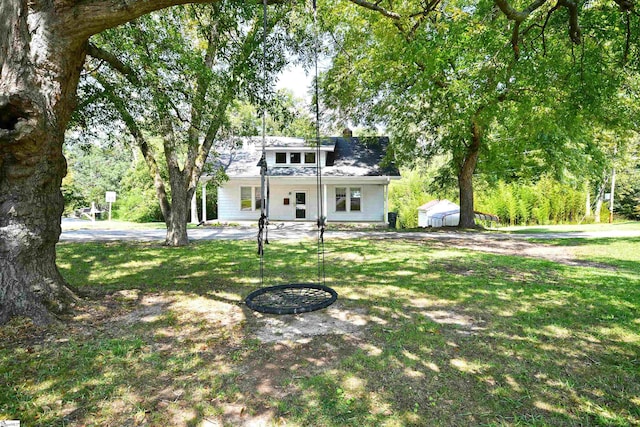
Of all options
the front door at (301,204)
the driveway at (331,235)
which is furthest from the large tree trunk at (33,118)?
the front door at (301,204)

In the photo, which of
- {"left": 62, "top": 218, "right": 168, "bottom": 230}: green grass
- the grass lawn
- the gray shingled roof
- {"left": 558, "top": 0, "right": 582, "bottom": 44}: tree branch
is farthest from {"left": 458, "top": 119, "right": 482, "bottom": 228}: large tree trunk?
{"left": 62, "top": 218, "right": 168, "bottom": 230}: green grass

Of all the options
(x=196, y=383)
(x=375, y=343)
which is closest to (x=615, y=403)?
(x=375, y=343)

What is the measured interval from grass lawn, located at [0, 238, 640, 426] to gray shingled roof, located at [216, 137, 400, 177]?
13499 mm

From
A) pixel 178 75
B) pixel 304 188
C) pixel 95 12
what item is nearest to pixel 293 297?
pixel 95 12

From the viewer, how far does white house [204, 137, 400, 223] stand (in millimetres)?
19236

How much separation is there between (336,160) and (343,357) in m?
18.0

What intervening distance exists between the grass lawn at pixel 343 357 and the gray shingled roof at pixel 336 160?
13499 mm

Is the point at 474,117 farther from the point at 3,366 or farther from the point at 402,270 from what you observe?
the point at 3,366

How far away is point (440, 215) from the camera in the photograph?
1992 centimetres

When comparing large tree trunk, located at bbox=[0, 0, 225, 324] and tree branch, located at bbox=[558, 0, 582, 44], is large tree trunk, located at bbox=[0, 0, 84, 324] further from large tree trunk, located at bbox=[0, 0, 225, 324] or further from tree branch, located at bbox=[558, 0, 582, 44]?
tree branch, located at bbox=[558, 0, 582, 44]

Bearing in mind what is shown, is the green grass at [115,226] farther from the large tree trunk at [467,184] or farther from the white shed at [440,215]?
the white shed at [440,215]

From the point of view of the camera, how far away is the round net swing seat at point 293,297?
11.7 feet

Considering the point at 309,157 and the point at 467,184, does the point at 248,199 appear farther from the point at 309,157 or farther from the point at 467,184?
the point at 467,184

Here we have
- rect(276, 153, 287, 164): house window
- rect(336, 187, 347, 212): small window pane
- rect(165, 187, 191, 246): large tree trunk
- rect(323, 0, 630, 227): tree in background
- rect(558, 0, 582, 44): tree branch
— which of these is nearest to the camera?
rect(558, 0, 582, 44): tree branch
